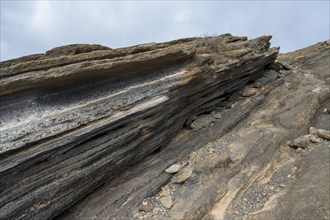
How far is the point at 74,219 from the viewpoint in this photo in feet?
32.2

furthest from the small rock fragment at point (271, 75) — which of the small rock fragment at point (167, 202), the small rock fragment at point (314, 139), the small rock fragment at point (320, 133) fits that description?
the small rock fragment at point (167, 202)

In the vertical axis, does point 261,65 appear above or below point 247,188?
above

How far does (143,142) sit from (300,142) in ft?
17.5

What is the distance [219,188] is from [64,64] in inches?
232

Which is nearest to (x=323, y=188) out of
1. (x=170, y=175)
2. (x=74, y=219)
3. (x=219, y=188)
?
(x=219, y=188)

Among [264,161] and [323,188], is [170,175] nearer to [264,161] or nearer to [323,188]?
[264,161]

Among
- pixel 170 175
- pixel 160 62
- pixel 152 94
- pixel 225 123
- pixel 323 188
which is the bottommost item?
pixel 323 188

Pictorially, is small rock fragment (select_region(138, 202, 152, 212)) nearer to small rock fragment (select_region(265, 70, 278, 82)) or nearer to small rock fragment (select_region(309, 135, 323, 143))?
small rock fragment (select_region(309, 135, 323, 143))

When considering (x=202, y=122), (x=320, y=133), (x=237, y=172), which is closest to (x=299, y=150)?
(x=320, y=133)

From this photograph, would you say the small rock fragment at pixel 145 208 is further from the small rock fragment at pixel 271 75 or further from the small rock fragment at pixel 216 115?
the small rock fragment at pixel 271 75

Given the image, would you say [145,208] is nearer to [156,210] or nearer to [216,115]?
[156,210]

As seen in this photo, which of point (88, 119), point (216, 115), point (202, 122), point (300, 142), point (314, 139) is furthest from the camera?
point (216, 115)

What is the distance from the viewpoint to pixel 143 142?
38.6ft

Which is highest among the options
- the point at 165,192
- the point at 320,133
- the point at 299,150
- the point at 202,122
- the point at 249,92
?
the point at 249,92
